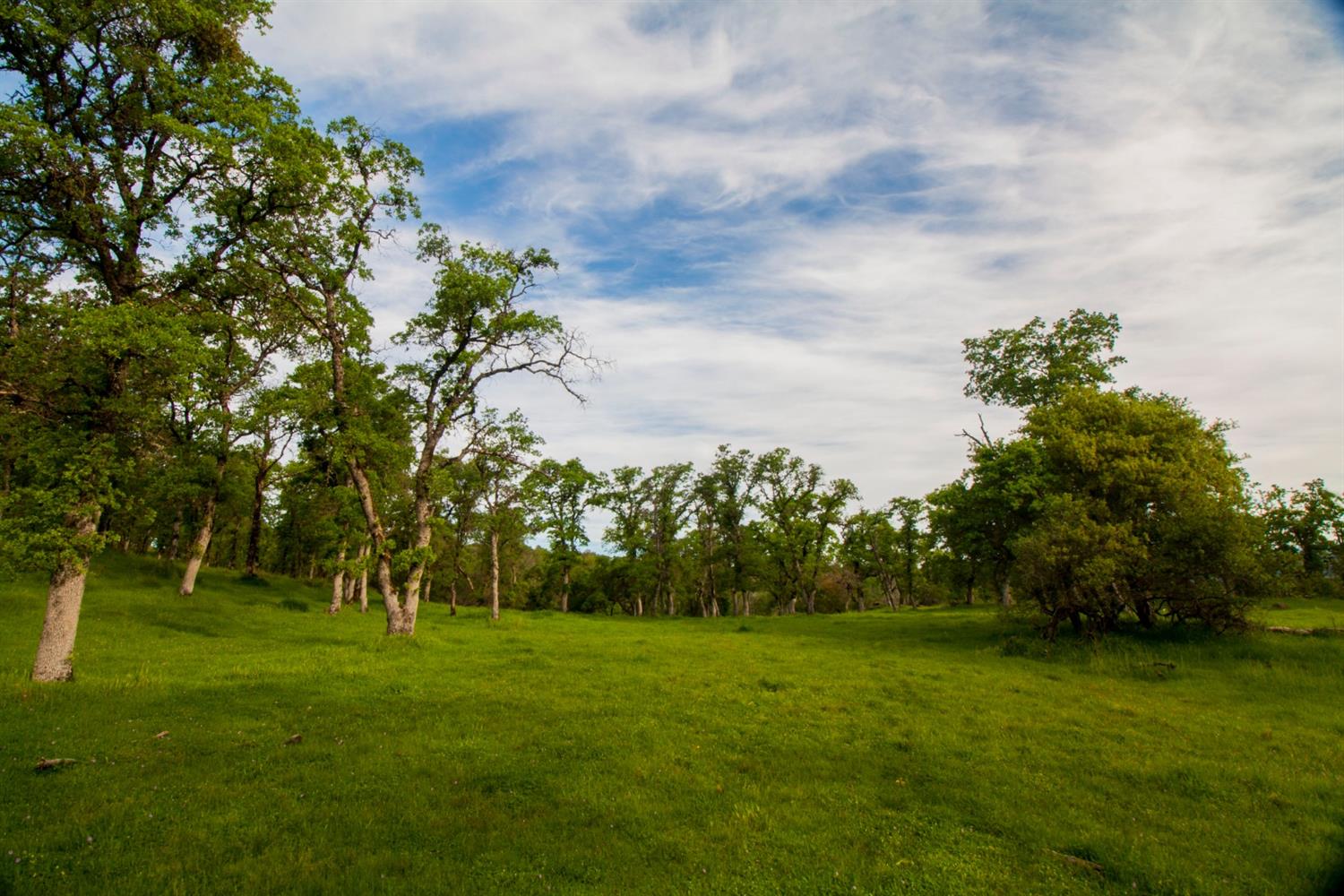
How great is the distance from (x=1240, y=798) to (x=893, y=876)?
26.1ft

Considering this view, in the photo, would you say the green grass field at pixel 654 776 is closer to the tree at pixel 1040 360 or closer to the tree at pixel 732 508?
the tree at pixel 1040 360

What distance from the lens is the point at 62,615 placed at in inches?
583

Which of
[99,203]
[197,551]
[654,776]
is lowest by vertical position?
[654,776]

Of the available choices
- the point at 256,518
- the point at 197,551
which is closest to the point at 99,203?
the point at 197,551

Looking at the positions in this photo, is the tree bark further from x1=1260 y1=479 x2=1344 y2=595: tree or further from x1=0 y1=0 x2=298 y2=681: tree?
x1=1260 y1=479 x2=1344 y2=595: tree

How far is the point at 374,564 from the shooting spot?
82.3 ft

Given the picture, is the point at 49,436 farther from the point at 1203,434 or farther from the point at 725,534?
the point at 725,534

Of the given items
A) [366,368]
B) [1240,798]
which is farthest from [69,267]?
[1240,798]

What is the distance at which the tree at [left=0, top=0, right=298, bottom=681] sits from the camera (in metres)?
14.3

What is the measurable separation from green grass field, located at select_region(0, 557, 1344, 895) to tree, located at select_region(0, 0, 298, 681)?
16.7 feet

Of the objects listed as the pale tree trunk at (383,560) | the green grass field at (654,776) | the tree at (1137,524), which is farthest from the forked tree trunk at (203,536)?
the tree at (1137,524)

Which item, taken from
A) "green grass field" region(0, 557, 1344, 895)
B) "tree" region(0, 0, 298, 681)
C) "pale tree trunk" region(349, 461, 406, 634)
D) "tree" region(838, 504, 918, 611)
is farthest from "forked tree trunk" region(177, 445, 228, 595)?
"tree" region(838, 504, 918, 611)

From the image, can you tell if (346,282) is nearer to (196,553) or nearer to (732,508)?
(196,553)

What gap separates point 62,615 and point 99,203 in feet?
36.8
